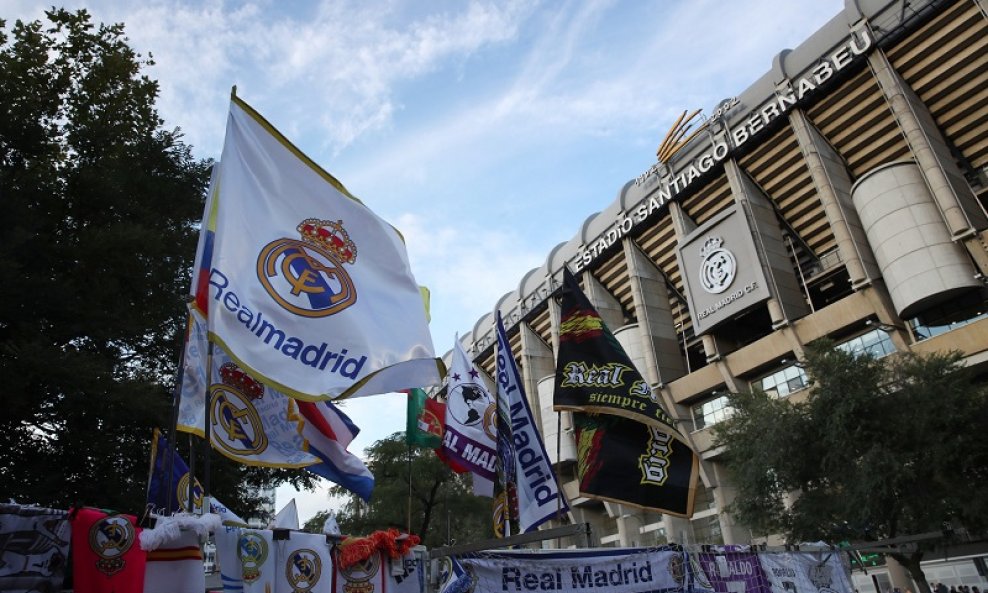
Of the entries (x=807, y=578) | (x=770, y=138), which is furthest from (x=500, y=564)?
(x=770, y=138)

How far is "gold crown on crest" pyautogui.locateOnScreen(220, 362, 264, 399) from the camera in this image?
7.58 metres

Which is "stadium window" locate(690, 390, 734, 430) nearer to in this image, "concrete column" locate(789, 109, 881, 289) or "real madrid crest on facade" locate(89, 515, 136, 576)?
"concrete column" locate(789, 109, 881, 289)

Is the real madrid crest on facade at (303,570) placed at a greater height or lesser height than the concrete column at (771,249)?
lesser

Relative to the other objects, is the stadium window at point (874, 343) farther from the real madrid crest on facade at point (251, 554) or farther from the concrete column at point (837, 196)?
the real madrid crest on facade at point (251, 554)

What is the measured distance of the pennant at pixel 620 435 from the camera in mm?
7445

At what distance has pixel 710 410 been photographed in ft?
135

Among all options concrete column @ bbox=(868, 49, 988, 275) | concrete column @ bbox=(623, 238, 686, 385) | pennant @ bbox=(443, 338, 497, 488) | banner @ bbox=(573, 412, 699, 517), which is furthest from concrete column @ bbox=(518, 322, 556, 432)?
banner @ bbox=(573, 412, 699, 517)

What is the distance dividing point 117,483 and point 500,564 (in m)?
10.5

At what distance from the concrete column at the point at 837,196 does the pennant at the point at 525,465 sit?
97.4 feet

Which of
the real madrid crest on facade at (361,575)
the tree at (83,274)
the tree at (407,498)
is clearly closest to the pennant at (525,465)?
the real madrid crest on facade at (361,575)

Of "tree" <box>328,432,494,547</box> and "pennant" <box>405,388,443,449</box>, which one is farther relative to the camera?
"tree" <box>328,432,494,547</box>

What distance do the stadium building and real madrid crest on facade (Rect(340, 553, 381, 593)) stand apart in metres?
19.4

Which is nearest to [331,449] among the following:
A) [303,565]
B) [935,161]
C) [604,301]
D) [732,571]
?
[303,565]

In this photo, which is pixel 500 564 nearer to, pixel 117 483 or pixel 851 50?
pixel 117 483
